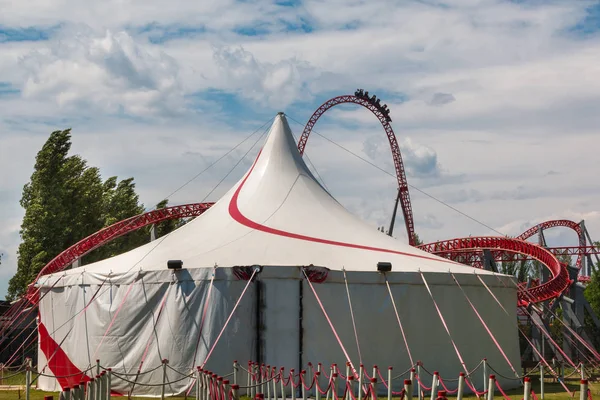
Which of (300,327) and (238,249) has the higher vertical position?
(238,249)

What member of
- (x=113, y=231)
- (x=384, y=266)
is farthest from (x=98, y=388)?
(x=113, y=231)

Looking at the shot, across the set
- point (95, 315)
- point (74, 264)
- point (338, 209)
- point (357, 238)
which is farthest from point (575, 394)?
point (74, 264)

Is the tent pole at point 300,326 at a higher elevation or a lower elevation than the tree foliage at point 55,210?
lower

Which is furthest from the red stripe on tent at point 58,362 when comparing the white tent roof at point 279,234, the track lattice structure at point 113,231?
the track lattice structure at point 113,231

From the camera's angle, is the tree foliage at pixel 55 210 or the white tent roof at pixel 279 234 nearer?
the white tent roof at pixel 279 234

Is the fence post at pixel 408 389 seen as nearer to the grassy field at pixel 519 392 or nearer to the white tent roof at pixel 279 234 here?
the grassy field at pixel 519 392

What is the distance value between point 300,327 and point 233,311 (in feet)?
4.84

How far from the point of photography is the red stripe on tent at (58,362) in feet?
64.6

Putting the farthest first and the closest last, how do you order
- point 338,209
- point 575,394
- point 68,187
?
point 68,187
point 338,209
point 575,394

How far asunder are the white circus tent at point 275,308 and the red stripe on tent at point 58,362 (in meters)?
0.05

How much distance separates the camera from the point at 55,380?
2064 centimetres

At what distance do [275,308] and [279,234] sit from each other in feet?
8.30

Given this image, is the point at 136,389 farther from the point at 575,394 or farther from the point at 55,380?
the point at 575,394

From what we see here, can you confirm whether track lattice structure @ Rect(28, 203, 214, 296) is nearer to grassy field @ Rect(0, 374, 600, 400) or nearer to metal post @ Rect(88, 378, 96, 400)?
grassy field @ Rect(0, 374, 600, 400)
